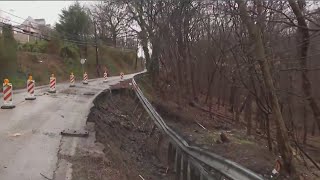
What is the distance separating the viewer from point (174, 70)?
33344mm

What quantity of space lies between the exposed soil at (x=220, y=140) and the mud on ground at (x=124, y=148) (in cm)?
119

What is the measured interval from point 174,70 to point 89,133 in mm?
20982

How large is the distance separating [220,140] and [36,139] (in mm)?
7902

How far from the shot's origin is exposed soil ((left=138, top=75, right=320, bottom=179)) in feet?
39.7

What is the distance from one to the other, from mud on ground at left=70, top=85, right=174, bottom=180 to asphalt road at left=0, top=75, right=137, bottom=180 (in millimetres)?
482

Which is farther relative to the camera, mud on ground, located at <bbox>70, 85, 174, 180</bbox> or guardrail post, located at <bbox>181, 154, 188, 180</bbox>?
guardrail post, located at <bbox>181, 154, 188, 180</bbox>

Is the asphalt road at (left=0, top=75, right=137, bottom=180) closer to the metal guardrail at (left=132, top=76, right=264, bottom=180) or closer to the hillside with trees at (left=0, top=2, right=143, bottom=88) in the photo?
the metal guardrail at (left=132, top=76, right=264, bottom=180)

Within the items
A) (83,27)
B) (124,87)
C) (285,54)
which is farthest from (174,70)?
(83,27)

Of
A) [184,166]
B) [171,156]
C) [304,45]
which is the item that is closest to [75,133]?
[171,156]

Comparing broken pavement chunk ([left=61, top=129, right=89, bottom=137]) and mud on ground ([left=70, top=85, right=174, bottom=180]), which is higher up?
broken pavement chunk ([left=61, top=129, right=89, bottom=137])

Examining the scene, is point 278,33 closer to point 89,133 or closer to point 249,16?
point 249,16

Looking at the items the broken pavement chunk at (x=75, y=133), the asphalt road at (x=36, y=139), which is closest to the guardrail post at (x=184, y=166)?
the asphalt road at (x=36, y=139)

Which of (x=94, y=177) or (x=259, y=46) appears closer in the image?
(x=94, y=177)

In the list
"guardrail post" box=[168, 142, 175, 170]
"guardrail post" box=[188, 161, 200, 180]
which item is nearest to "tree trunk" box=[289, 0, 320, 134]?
"guardrail post" box=[188, 161, 200, 180]
